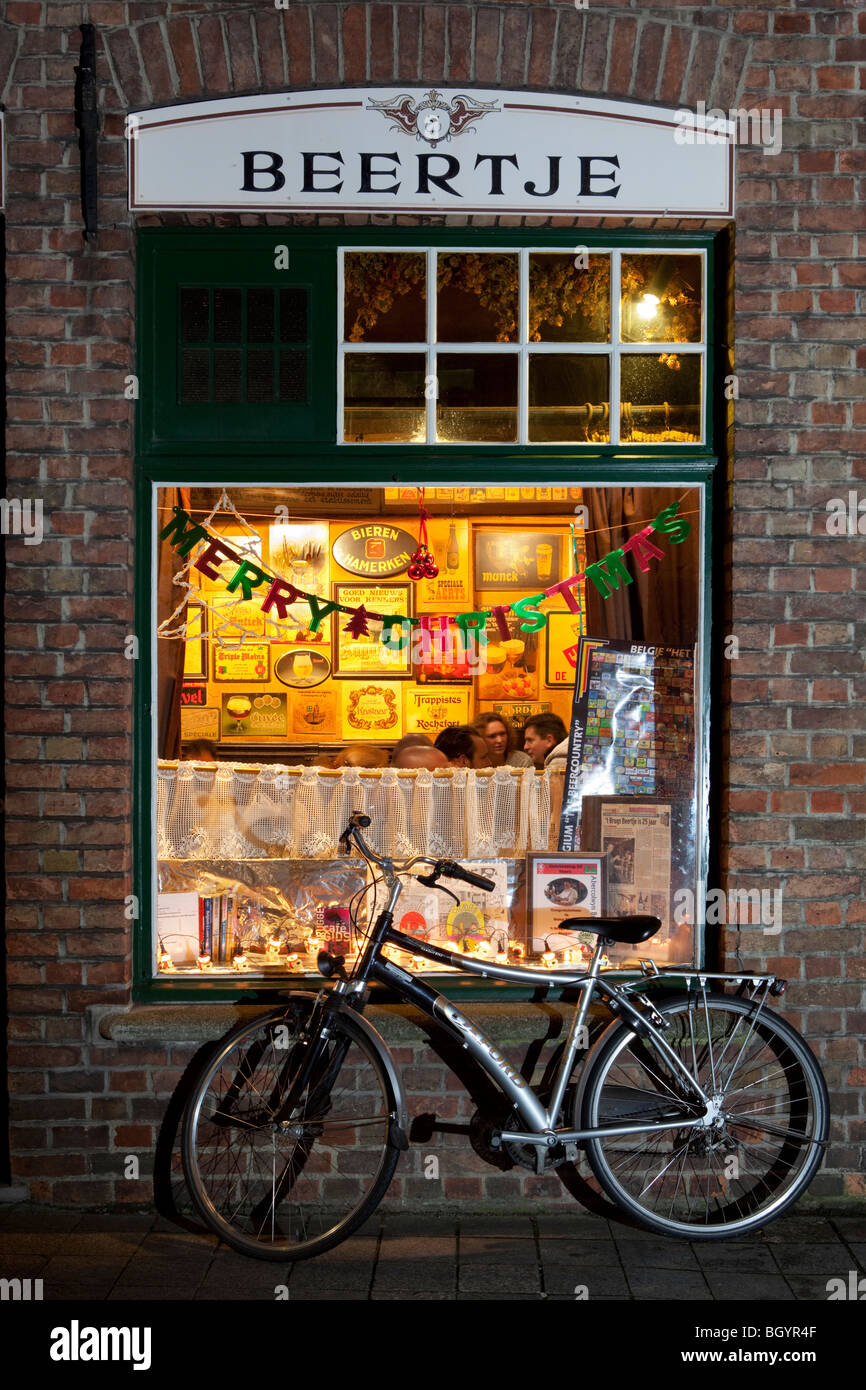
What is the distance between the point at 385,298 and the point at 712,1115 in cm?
352

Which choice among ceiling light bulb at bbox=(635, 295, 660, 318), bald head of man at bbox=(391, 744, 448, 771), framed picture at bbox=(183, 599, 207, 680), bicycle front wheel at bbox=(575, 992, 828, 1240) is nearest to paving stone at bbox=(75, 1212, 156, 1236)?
bicycle front wheel at bbox=(575, 992, 828, 1240)

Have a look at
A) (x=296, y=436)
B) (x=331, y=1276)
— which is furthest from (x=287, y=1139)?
(x=296, y=436)

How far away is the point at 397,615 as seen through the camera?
570 centimetres

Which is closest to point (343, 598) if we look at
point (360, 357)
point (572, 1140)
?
point (360, 357)

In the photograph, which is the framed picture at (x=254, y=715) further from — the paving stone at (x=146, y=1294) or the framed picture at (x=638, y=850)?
the paving stone at (x=146, y=1294)

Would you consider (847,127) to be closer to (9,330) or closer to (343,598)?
(343,598)

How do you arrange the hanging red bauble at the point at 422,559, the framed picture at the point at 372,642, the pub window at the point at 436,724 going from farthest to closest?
the framed picture at the point at 372,642, the hanging red bauble at the point at 422,559, the pub window at the point at 436,724

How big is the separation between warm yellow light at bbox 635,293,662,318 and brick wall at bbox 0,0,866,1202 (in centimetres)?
36

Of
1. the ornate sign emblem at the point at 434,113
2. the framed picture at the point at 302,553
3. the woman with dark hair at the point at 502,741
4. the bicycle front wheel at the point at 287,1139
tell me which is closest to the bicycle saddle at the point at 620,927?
the bicycle front wheel at the point at 287,1139

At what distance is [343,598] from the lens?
5668mm

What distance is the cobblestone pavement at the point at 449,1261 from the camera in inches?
A: 170

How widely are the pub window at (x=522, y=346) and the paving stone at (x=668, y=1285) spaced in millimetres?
3215

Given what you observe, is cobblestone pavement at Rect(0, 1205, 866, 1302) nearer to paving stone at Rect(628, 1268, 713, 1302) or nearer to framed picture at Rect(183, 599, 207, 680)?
paving stone at Rect(628, 1268, 713, 1302)

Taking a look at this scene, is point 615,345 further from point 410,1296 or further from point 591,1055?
point 410,1296
